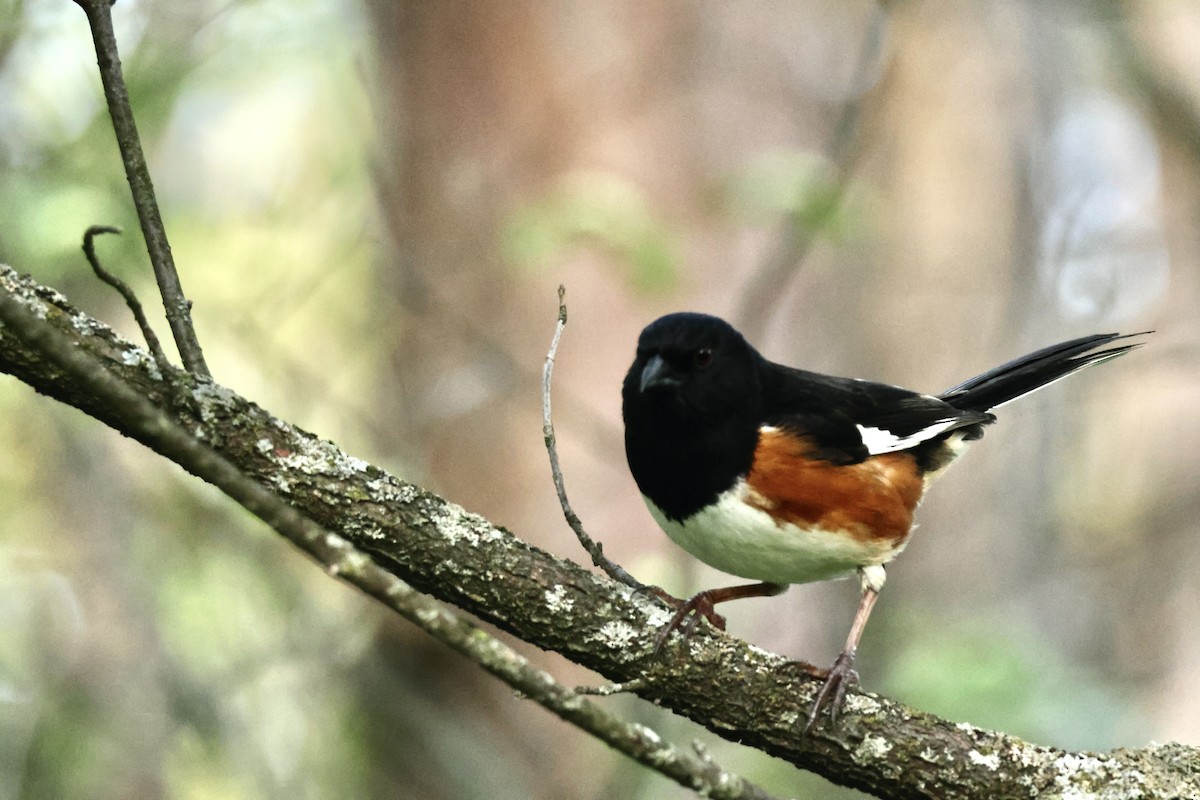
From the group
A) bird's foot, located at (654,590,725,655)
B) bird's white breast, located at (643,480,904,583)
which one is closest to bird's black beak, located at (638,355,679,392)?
bird's white breast, located at (643,480,904,583)

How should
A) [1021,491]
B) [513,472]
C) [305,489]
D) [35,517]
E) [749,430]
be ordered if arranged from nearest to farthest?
[305,489] < [749,430] < [513,472] < [35,517] < [1021,491]

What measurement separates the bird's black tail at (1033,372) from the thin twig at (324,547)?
2.61m

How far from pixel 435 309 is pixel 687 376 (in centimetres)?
212

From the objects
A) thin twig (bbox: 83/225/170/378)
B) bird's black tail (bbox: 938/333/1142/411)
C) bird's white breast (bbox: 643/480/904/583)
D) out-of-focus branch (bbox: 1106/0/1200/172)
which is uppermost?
out-of-focus branch (bbox: 1106/0/1200/172)

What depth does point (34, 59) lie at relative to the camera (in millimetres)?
4645

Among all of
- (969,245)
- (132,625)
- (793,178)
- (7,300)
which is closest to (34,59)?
(132,625)

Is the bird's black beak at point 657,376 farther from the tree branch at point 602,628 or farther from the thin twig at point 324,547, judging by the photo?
the thin twig at point 324,547

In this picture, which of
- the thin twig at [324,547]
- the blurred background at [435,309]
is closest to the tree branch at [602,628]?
the thin twig at [324,547]

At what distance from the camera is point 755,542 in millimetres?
2879

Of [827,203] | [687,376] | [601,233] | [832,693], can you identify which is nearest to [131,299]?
[687,376]

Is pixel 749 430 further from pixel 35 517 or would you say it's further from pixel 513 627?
pixel 35 517

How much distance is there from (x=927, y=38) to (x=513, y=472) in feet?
18.5

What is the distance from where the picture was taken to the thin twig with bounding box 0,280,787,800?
138 cm

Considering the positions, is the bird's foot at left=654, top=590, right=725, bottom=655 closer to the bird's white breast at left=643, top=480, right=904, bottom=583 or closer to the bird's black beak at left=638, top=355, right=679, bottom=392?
the bird's white breast at left=643, top=480, right=904, bottom=583
